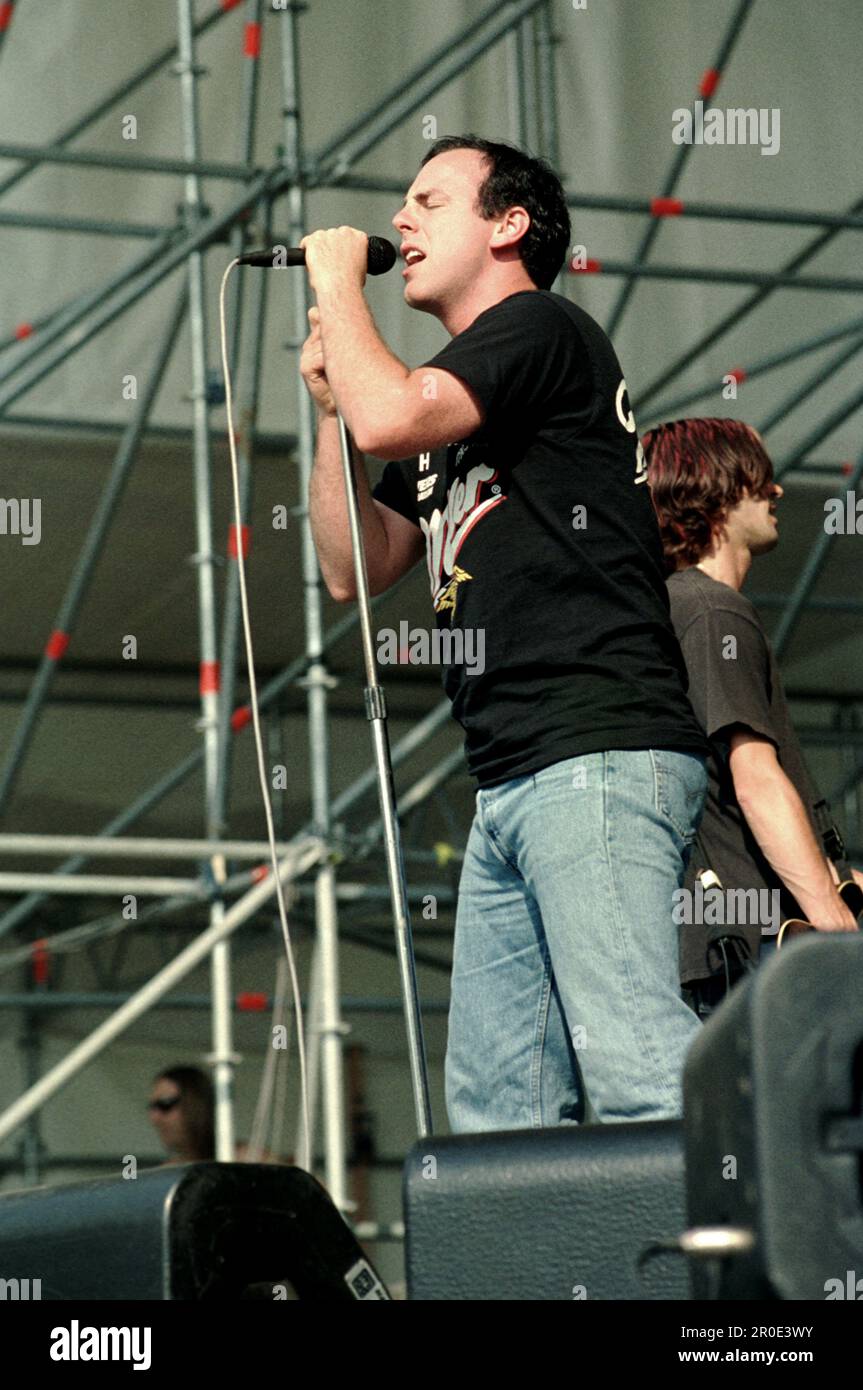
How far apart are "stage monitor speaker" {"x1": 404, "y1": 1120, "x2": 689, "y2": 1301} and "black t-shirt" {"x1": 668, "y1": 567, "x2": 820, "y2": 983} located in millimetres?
1010

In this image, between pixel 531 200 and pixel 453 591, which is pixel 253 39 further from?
pixel 453 591

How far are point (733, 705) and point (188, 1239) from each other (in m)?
1.27

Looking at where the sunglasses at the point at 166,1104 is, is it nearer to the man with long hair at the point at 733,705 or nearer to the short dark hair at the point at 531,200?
the man with long hair at the point at 733,705

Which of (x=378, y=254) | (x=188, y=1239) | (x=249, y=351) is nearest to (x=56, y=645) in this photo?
(x=249, y=351)

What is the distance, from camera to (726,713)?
9.06 feet

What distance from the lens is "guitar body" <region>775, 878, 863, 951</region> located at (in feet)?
8.96

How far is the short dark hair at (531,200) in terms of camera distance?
2629 mm

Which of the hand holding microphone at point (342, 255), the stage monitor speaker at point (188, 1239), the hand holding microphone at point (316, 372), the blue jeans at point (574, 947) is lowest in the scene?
the stage monitor speaker at point (188, 1239)

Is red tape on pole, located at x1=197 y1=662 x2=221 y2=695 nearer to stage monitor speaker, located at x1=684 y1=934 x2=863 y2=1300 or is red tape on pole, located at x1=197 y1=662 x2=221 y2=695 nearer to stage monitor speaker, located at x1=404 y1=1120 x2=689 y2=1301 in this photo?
stage monitor speaker, located at x1=404 y1=1120 x2=689 y2=1301

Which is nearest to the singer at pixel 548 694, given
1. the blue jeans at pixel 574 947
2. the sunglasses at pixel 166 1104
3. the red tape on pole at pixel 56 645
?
the blue jeans at pixel 574 947

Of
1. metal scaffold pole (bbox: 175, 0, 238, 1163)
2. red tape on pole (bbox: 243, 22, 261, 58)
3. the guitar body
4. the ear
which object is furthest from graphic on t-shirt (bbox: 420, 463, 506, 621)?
red tape on pole (bbox: 243, 22, 261, 58)

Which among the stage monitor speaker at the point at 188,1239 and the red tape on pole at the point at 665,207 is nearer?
the stage monitor speaker at the point at 188,1239

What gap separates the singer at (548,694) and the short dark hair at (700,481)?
45cm
